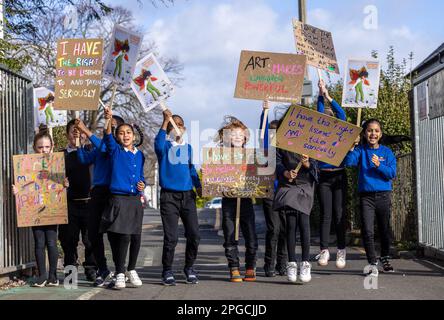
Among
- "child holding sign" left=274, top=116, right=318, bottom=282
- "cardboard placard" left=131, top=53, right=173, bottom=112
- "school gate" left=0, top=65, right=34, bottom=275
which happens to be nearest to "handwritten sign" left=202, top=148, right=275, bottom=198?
"child holding sign" left=274, top=116, right=318, bottom=282

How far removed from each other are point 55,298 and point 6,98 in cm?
280

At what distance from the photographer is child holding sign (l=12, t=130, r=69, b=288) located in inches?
377

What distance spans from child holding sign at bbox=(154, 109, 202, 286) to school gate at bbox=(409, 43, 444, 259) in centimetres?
356

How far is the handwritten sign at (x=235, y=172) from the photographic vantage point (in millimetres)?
10047

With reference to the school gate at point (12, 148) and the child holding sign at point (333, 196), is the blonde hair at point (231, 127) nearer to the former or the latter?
the child holding sign at point (333, 196)

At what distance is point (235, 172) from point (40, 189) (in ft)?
7.50

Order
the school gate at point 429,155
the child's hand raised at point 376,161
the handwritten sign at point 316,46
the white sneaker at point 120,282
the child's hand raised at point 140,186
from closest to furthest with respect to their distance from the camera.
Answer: the white sneaker at point 120,282, the child's hand raised at point 140,186, the child's hand raised at point 376,161, the handwritten sign at point 316,46, the school gate at point 429,155

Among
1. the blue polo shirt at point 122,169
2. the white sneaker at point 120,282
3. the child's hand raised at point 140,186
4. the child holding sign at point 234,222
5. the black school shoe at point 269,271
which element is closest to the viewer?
the white sneaker at point 120,282

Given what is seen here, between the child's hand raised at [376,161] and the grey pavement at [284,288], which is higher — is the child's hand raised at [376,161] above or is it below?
above

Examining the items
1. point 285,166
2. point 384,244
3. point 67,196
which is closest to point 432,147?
point 384,244

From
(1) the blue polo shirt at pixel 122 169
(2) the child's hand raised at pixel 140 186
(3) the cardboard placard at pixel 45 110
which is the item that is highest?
(3) the cardboard placard at pixel 45 110

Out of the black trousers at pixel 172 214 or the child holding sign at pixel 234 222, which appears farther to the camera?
the child holding sign at pixel 234 222

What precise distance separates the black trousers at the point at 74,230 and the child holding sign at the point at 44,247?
0.22 meters

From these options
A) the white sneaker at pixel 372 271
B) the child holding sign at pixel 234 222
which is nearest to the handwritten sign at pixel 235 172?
the child holding sign at pixel 234 222
